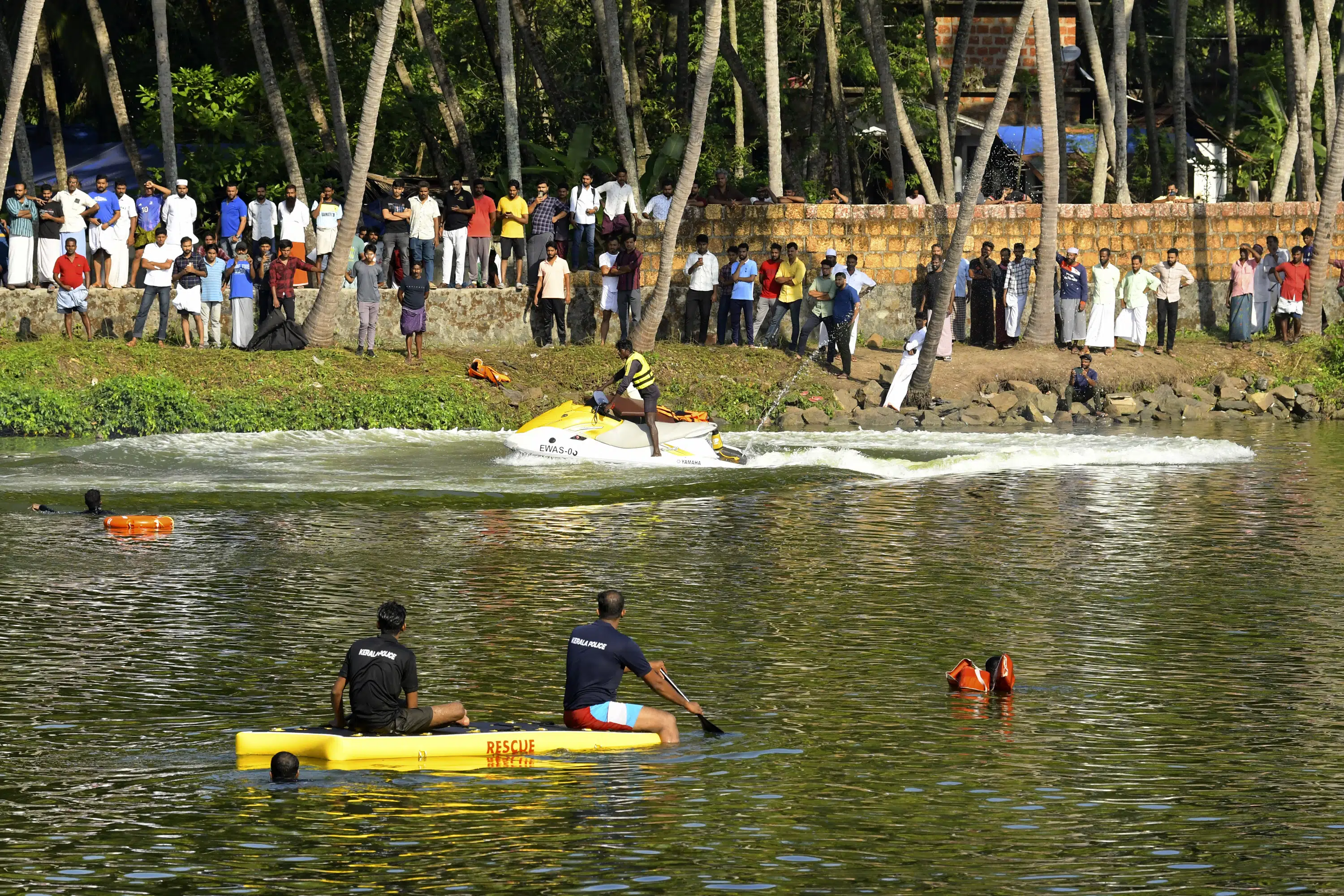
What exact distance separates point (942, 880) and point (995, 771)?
231 cm

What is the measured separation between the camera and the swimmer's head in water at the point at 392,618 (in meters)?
13.2

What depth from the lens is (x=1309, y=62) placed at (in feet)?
134

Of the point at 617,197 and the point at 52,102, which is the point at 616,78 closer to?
the point at 617,197

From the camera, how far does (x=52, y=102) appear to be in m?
37.2

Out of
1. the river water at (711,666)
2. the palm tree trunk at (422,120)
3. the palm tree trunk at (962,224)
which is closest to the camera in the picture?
the river water at (711,666)

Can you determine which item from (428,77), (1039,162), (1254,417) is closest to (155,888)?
(1254,417)

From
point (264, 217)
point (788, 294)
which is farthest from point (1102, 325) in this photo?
point (264, 217)

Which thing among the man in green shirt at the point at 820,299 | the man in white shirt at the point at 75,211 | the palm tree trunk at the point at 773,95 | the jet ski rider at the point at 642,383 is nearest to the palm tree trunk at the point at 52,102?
the man in white shirt at the point at 75,211

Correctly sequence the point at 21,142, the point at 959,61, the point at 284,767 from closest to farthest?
the point at 284,767 → the point at 21,142 → the point at 959,61

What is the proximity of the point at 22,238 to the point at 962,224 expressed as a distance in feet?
51.3

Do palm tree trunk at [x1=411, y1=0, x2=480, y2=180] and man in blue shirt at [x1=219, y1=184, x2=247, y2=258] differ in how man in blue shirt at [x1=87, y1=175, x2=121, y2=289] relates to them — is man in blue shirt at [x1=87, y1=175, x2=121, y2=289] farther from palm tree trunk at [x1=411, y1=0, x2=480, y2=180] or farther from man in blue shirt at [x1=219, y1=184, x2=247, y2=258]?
palm tree trunk at [x1=411, y1=0, x2=480, y2=180]

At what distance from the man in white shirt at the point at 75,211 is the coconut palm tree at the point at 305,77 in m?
7.06

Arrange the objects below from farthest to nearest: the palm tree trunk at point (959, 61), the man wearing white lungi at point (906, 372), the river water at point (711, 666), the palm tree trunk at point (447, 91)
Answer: the palm tree trunk at point (959, 61) < the palm tree trunk at point (447, 91) < the man wearing white lungi at point (906, 372) < the river water at point (711, 666)

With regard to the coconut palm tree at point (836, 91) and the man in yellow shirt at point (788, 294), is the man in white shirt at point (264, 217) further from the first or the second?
the coconut palm tree at point (836, 91)
